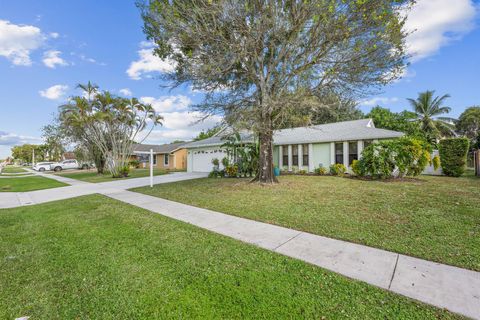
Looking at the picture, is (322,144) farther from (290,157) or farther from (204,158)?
(204,158)

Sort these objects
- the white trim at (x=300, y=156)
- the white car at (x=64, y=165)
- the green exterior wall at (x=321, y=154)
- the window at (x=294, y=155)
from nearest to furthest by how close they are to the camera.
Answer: the green exterior wall at (x=321, y=154) → the white trim at (x=300, y=156) → the window at (x=294, y=155) → the white car at (x=64, y=165)

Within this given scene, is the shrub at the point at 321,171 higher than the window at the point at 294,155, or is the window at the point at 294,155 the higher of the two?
the window at the point at 294,155

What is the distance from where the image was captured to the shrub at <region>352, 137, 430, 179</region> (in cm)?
1016

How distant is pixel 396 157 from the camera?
10367 mm

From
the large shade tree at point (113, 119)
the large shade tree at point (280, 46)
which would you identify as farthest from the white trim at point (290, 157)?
the large shade tree at point (113, 119)

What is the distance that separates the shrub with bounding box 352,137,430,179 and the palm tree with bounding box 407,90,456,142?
17.8 m

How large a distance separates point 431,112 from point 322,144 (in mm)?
19094

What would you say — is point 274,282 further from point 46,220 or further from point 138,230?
point 46,220

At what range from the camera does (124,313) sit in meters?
2.26

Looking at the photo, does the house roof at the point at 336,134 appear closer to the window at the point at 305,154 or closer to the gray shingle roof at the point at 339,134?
the gray shingle roof at the point at 339,134

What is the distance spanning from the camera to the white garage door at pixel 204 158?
62.0 ft

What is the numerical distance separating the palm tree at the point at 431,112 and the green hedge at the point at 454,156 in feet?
46.2

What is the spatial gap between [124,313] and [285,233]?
121 inches

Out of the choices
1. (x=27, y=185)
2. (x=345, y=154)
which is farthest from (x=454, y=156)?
(x=27, y=185)
